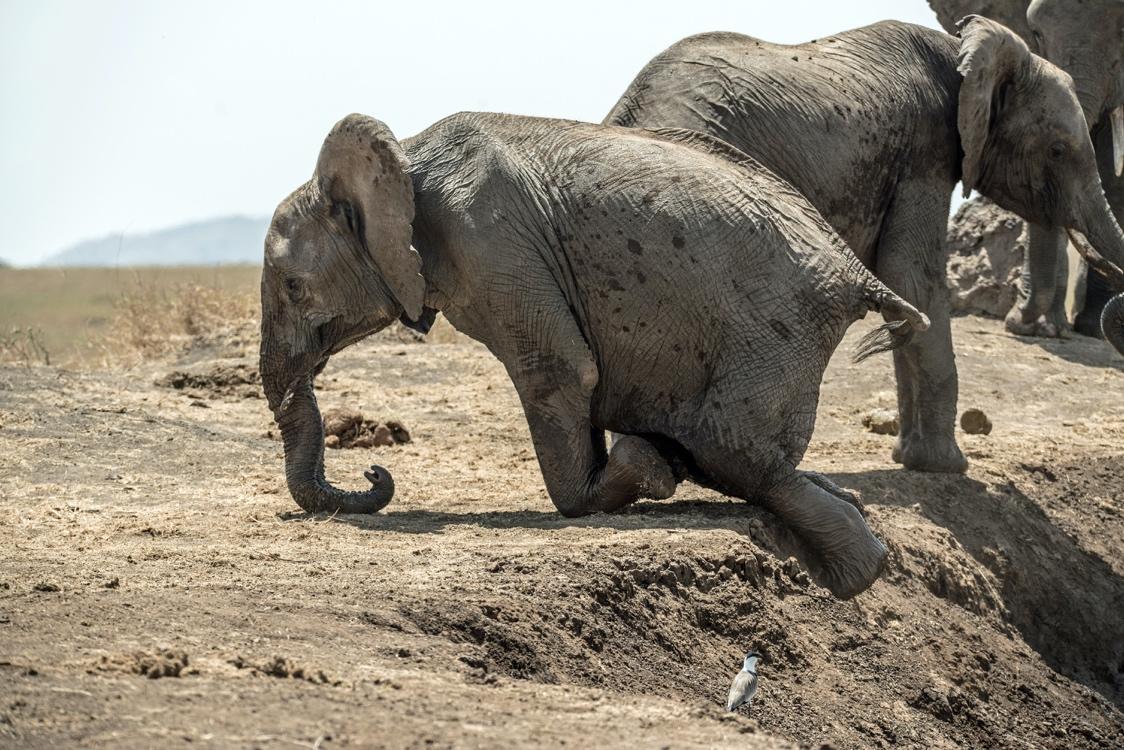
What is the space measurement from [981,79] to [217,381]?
5593 mm

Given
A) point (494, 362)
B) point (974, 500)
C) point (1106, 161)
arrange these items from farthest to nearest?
point (1106, 161) → point (494, 362) → point (974, 500)

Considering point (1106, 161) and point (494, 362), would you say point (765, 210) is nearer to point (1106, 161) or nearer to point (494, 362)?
point (494, 362)

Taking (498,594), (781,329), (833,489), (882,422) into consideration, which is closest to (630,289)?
(781,329)

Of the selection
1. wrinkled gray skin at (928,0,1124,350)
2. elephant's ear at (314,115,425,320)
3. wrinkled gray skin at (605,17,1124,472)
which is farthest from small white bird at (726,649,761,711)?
wrinkled gray skin at (928,0,1124,350)

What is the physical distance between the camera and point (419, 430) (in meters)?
10.9

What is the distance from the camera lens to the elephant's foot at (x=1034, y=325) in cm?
1442

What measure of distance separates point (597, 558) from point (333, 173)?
224 cm

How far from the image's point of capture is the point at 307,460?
823 cm

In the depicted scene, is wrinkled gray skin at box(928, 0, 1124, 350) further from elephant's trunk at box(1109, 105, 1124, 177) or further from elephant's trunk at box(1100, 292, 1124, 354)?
elephant's trunk at box(1100, 292, 1124, 354)

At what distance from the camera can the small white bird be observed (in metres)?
5.81

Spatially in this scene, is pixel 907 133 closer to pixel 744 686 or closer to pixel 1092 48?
pixel 744 686

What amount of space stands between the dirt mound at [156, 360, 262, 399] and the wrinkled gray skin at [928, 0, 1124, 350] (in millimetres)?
5439

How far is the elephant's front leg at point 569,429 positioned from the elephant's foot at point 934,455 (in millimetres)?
2618

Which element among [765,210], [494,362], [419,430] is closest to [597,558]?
[765,210]
